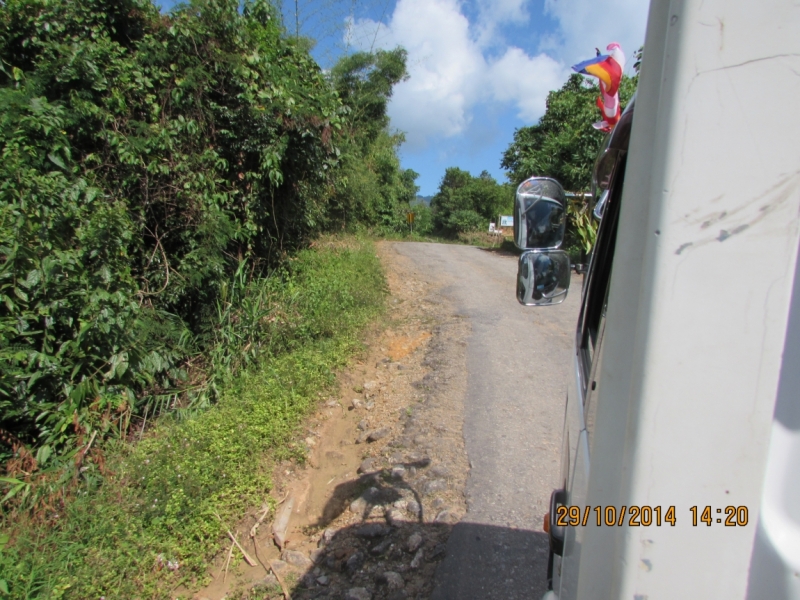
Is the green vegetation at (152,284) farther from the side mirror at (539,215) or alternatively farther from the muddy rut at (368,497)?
the side mirror at (539,215)

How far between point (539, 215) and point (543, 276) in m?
0.22

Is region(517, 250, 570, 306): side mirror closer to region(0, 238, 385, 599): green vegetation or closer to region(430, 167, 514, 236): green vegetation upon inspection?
region(0, 238, 385, 599): green vegetation

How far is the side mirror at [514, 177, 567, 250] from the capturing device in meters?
1.76

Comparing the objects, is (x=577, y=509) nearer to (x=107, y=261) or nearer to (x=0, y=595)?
(x=0, y=595)

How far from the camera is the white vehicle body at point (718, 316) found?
0.73 m

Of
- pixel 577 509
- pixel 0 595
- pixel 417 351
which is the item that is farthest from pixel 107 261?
pixel 577 509

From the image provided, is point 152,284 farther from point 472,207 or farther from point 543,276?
point 472,207

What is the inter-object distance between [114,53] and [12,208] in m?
2.84

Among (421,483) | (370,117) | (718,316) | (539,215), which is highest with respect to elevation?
(370,117)

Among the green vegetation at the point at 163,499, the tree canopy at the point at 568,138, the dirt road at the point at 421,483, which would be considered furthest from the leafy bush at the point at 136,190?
the tree canopy at the point at 568,138

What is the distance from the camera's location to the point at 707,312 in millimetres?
768

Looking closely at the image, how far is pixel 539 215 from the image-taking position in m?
1.80

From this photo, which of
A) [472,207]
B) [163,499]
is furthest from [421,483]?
[472,207]

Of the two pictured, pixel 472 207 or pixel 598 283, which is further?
pixel 472 207
